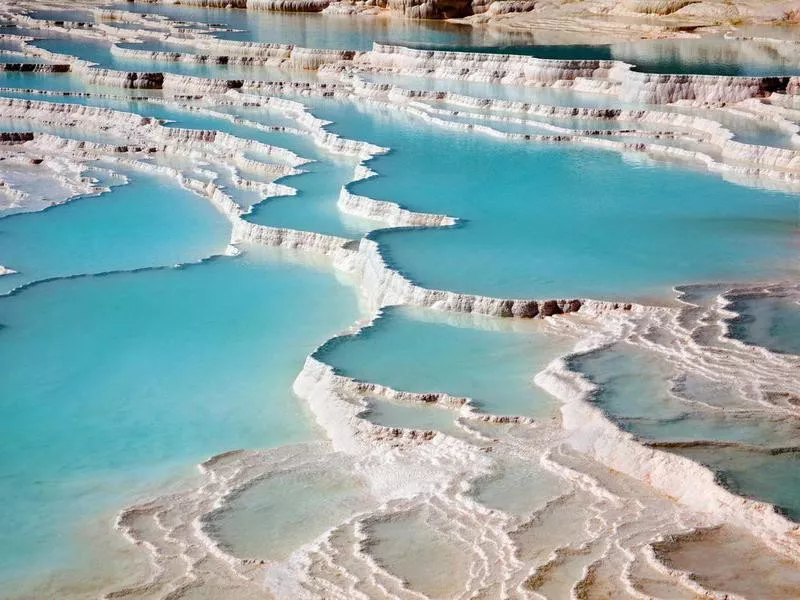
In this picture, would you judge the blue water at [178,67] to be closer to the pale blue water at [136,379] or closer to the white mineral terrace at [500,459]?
the white mineral terrace at [500,459]

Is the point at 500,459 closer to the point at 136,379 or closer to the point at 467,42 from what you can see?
the point at 136,379

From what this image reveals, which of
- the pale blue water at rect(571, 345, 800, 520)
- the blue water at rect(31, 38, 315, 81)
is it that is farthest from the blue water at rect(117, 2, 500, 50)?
the pale blue water at rect(571, 345, 800, 520)

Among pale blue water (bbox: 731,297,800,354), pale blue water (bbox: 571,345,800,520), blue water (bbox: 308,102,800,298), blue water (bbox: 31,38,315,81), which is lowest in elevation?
pale blue water (bbox: 571,345,800,520)

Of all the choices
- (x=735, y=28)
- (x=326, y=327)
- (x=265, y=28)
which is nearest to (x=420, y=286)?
(x=326, y=327)

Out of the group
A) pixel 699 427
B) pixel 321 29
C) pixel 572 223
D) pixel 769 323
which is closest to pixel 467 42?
pixel 321 29

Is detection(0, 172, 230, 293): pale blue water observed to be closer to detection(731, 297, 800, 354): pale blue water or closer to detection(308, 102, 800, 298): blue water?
detection(308, 102, 800, 298): blue water

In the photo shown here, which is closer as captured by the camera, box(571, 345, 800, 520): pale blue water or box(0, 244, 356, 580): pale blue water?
box(571, 345, 800, 520): pale blue water
